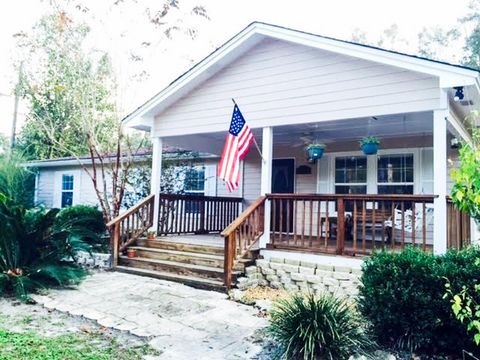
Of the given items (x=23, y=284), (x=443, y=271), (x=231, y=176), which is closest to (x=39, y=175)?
(x=23, y=284)

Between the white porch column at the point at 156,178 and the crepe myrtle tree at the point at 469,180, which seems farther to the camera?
the white porch column at the point at 156,178

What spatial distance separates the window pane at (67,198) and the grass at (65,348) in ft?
39.9

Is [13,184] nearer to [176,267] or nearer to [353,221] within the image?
[176,267]

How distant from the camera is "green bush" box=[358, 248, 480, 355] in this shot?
12.4 feet

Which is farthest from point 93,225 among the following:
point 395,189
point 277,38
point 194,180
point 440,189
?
point 440,189

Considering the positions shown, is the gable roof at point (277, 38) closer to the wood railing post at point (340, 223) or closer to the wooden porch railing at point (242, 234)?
the wood railing post at point (340, 223)

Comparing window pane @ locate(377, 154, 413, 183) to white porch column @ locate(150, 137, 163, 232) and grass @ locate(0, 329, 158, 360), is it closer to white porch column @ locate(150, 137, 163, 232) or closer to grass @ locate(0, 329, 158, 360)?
white porch column @ locate(150, 137, 163, 232)

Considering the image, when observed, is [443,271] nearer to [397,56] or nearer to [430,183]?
[397,56]

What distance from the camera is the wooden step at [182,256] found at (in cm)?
687

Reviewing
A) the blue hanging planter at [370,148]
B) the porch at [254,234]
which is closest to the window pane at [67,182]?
the porch at [254,234]

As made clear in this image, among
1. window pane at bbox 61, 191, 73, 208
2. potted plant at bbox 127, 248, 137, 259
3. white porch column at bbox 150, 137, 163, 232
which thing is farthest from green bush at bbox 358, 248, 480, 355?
window pane at bbox 61, 191, 73, 208

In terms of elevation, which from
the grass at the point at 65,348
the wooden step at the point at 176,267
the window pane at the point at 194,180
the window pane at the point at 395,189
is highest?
the window pane at the point at 194,180

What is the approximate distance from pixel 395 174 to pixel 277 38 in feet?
13.0

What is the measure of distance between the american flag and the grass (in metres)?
3.10
